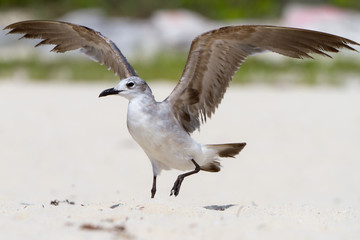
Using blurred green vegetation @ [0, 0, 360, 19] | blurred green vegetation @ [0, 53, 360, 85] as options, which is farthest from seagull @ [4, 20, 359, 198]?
blurred green vegetation @ [0, 0, 360, 19]

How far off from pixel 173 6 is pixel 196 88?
967 inches

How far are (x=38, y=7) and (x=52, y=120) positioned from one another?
73.1ft

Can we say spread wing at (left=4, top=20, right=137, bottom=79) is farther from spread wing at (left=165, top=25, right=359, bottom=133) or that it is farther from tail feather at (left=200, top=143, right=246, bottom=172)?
tail feather at (left=200, top=143, right=246, bottom=172)

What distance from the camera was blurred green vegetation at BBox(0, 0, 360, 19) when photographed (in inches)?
1080

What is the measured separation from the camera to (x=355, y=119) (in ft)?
32.7

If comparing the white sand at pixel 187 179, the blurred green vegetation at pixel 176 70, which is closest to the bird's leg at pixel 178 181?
the white sand at pixel 187 179

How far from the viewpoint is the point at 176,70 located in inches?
581

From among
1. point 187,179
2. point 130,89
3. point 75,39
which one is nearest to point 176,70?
point 187,179

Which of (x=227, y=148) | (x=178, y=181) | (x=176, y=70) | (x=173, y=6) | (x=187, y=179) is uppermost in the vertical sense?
(x=173, y=6)

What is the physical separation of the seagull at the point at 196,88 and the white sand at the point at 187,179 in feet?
1.30

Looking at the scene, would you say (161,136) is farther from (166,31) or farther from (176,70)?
(166,31)

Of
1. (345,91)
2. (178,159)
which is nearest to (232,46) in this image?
(178,159)

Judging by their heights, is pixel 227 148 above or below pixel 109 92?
below

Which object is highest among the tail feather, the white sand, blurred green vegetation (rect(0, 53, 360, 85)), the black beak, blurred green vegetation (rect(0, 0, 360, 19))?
blurred green vegetation (rect(0, 0, 360, 19))
